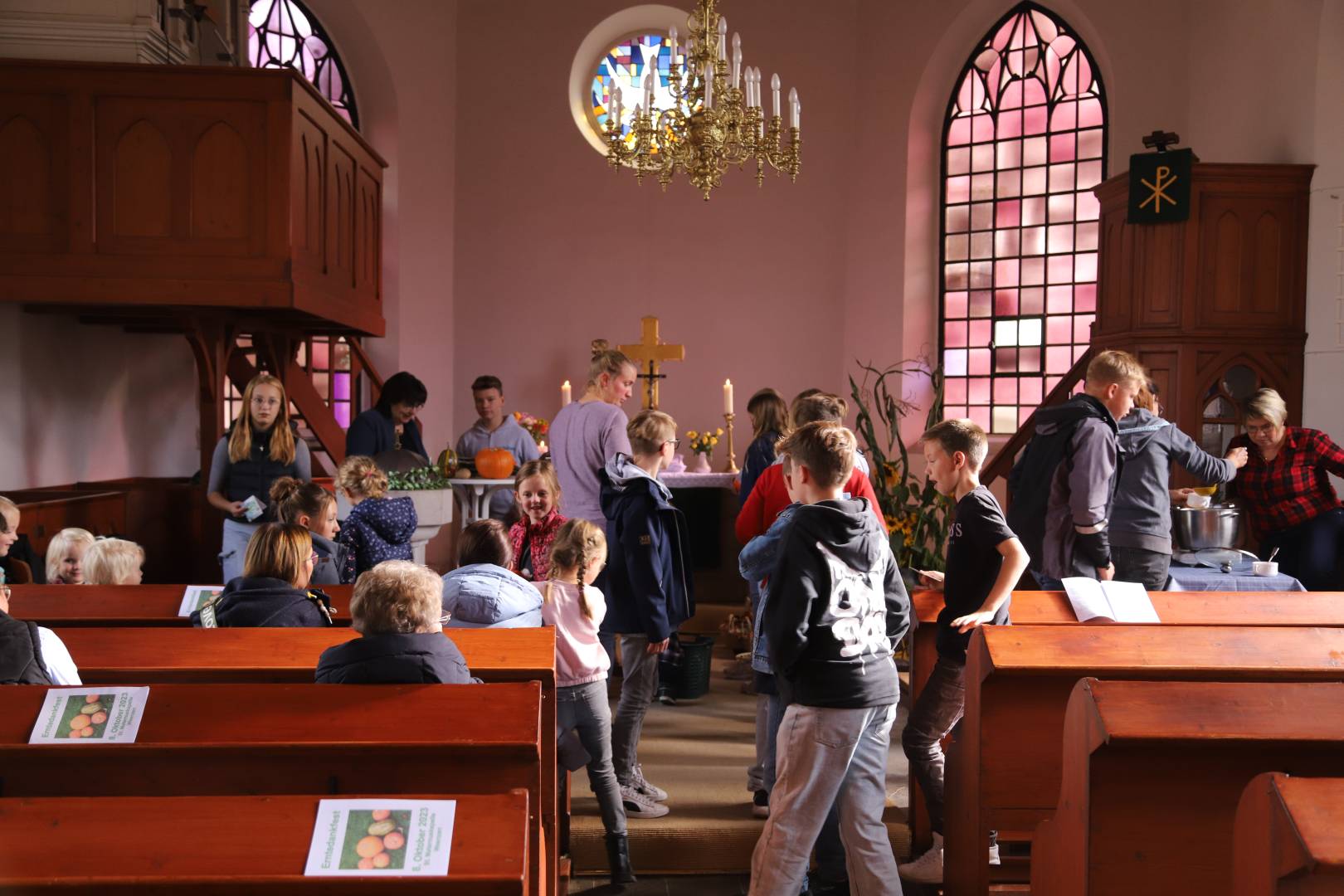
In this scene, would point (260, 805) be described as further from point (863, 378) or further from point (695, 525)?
point (863, 378)

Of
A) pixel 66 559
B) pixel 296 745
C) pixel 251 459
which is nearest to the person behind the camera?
pixel 296 745

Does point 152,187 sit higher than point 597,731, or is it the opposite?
point 152,187

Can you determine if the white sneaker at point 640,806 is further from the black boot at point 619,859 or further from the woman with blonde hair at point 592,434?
the woman with blonde hair at point 592,434

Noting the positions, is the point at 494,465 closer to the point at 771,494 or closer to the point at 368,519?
the point at 368,519

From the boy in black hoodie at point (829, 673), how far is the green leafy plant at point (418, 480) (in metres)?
3.74

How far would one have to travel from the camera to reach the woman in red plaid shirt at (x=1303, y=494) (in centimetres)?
592

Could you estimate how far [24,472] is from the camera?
273 inches

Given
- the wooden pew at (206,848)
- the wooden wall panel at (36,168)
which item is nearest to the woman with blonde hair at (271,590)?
the wooden pew at (206,848)

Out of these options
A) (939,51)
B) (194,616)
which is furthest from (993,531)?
(939,51)

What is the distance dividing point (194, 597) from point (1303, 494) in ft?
17.3

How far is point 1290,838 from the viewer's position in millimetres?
1639

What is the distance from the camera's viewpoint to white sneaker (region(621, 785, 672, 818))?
14.0 ft

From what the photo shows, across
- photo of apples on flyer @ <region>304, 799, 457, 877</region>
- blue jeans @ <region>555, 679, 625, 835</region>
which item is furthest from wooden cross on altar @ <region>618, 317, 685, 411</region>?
photo of apples on flyer @ <region>304, 799, 457, 877</region>

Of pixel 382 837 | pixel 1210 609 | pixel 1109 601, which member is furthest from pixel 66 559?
pixel 1210 609
